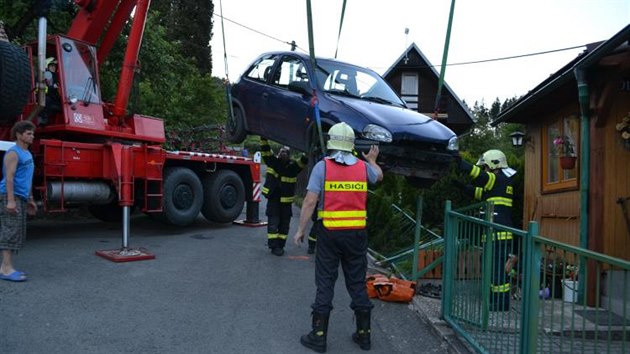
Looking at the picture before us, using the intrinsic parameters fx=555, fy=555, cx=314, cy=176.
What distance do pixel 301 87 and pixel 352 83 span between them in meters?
0.76

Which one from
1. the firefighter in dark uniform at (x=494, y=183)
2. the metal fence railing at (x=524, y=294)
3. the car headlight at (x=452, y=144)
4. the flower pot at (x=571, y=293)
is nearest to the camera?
the metal fence railing at (x=524, y=294)

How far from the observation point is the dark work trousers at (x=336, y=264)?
454 centimetres

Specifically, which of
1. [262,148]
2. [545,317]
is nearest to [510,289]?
[545,317]

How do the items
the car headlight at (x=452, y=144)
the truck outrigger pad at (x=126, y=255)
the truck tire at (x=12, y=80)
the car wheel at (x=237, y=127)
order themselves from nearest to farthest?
the car headlight at (x=452, y=144)
the truck tire at (x=12, y=80)
the truck outrigger pad at (x=126, y=255)
the car wheel at (x=237, y=127)

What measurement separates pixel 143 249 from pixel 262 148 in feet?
7.53

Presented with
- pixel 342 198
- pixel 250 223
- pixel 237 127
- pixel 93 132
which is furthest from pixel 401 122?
pixel 250 223

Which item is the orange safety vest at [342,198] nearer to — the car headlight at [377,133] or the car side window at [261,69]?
the car headlight at [377,133]

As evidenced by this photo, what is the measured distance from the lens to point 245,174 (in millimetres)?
12023

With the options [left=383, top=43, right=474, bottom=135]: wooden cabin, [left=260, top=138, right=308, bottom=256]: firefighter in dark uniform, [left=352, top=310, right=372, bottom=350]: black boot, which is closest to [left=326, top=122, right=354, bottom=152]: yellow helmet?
[left=352, top=310, right=372, bottom=350]: black boot

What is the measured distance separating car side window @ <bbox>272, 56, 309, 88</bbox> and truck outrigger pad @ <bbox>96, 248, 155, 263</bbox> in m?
2.97

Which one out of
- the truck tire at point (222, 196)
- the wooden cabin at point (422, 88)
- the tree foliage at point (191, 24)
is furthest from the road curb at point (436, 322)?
the wooden cabin at point (422, 88)

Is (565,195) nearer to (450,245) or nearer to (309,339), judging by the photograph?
(450,245)

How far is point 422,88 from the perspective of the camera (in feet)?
96.2

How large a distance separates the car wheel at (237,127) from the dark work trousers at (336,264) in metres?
3.48
